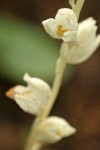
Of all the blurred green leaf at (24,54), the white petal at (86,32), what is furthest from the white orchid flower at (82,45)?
the blurred green leaf at (24,54)

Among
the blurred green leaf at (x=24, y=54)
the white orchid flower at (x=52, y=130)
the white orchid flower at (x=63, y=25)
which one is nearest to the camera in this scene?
the white orchid flower at (x=63, y=25)

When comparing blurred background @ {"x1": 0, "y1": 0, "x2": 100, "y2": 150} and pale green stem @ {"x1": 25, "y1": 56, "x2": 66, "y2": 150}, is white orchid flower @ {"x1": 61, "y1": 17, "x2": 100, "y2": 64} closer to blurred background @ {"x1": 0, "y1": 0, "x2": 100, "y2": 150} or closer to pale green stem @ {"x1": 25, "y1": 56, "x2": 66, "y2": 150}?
pale green stem @ {"x1": 25, "y1": 56, "x2": 66, "y2": 150}

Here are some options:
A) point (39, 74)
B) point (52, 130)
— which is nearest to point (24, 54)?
point (39, 74)

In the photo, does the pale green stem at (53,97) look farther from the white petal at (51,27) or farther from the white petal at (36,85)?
the white petal at (51,27)

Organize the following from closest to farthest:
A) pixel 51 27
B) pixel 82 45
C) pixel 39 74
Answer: pixel 51 27
pixel 82 45
pixel 39 74

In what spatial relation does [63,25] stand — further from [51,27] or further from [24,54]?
[24,54]

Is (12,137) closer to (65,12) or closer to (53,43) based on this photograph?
(53,43)

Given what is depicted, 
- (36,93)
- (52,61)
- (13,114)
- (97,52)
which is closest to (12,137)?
(13,114)
